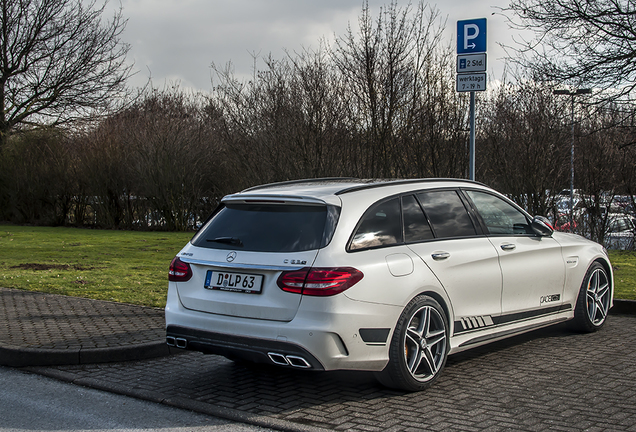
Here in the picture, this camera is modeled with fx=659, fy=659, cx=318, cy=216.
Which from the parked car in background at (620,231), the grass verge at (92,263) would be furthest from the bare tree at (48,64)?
the parked car in background at (620,231)

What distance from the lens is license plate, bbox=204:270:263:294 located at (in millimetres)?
4684

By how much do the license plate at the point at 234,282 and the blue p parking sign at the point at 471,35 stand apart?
529 centimetres

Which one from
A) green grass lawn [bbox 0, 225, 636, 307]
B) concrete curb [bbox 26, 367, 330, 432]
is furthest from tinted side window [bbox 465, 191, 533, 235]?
green grass lawn [bbox 0, 225, 636, 307]

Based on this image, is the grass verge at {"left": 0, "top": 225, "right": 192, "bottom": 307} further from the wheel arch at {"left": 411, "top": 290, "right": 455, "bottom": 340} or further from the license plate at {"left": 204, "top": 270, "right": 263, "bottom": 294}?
the wheel arch at {"left": 411, "top": 290, "right": 455, "bottom": 340}

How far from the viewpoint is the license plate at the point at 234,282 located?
468 cm

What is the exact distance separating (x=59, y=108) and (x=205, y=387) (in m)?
28.7

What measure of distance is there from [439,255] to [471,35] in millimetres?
4457

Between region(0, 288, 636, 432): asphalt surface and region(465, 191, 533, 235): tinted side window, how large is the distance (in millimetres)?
1182

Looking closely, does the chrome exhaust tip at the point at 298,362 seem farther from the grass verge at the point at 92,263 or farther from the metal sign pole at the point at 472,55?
the metal sign pole at the point at 472,55

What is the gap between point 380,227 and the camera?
5055 millimetres

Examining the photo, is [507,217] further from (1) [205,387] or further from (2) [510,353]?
(1) [205,387]

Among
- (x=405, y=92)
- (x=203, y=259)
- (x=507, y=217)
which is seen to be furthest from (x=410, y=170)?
(x=203, y=259)

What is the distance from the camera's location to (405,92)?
14633 millimetres

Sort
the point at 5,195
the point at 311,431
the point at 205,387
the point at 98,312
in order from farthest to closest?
the point at 5,195 < the point at 98,312 < the point at 205,387 < the point at 311,431
